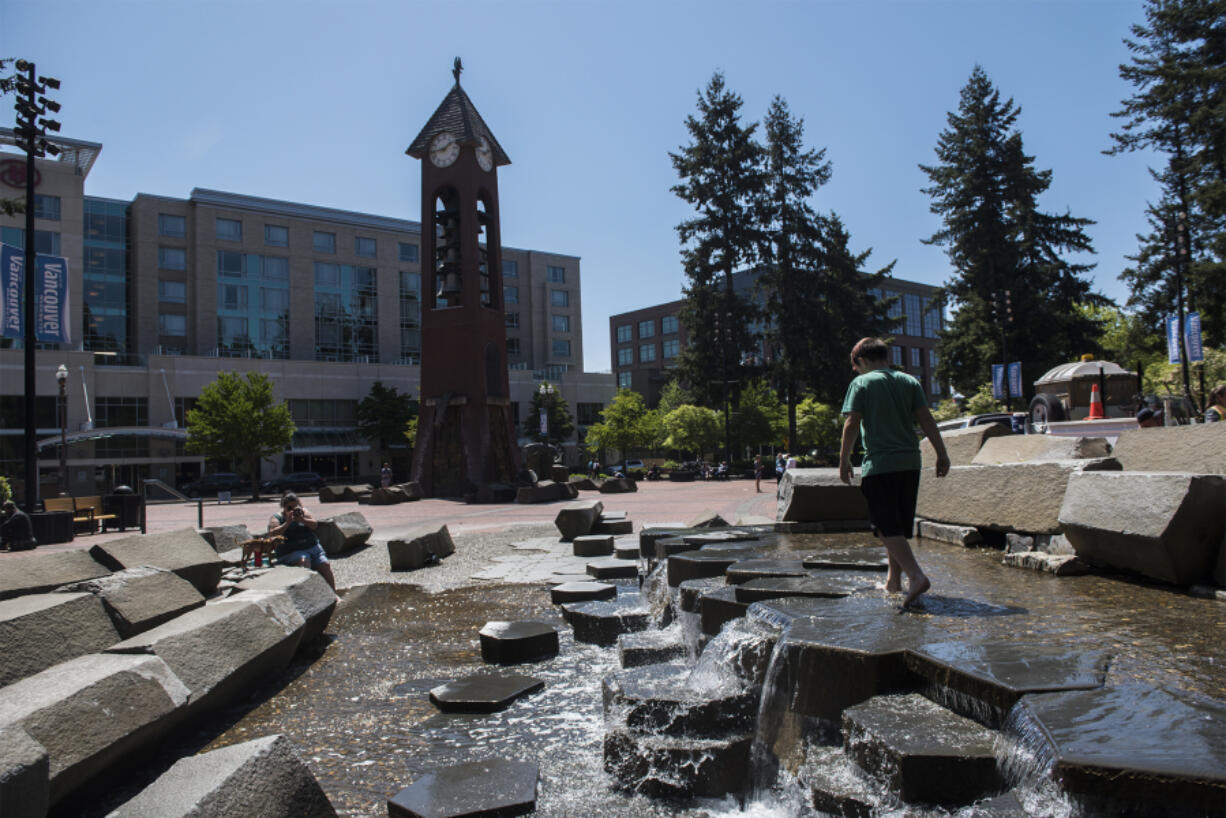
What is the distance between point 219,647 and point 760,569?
3973mm

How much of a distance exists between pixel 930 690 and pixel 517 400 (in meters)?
64.1

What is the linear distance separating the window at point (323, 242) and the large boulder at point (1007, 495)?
207ft

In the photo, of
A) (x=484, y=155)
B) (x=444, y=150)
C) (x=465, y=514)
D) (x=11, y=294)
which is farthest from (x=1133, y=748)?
(x=484, y=155)

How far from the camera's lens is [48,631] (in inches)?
191

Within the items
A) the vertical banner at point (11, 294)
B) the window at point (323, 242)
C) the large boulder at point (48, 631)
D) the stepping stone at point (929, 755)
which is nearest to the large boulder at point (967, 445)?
the stepping stone at point (929, 755)

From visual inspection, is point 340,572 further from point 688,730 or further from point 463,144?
point 463,144

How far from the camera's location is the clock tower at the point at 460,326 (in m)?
30.5

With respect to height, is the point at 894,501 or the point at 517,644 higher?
the point at 894,501

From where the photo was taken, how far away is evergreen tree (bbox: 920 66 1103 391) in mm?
38438

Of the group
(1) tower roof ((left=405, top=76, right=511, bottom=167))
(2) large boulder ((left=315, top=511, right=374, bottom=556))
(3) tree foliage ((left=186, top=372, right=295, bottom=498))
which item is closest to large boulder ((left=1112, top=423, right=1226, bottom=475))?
(2) large boulder ((left=315, top=511, right=374, bottom=556))

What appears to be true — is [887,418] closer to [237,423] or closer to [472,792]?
[472,792]

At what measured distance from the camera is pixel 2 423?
44969mm

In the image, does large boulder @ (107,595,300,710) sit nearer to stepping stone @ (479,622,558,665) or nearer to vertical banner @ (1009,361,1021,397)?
stepping stone @ (479,622,558,665)

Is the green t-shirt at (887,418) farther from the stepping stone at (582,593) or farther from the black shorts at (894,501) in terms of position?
the stepping stone at (582,593)
